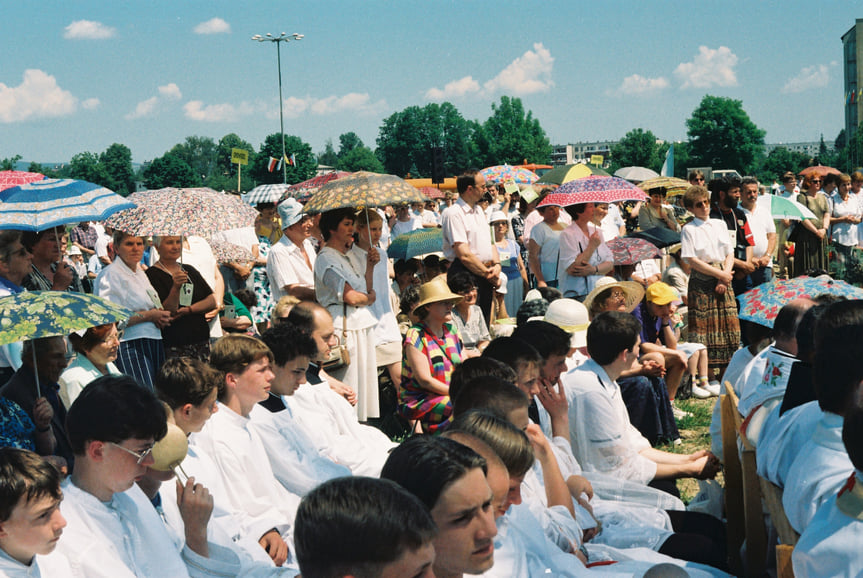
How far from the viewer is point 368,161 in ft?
436

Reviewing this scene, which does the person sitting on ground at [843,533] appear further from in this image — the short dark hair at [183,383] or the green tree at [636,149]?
the green tree at [636,149]

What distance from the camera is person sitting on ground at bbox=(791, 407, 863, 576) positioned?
2691 millimetres

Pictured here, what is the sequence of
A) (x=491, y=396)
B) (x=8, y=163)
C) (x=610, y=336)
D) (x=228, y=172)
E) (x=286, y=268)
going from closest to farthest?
(x=491, y=396)
(x=610, y=336)
(x=286, y=268)
(x=8, y=163)
(x=228, y=172)

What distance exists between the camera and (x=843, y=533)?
2734 millimetres

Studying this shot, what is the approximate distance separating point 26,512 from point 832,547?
238 centimetres

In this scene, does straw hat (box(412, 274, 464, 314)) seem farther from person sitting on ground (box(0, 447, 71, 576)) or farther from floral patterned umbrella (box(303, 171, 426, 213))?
person sitting on ground (box(0, 447, 71, 576))

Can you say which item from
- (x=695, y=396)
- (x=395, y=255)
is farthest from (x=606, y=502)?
(x=395, y=255)

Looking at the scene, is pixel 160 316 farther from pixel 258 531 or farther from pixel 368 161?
pixel 368 161

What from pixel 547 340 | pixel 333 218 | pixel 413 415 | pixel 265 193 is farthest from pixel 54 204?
pixel 265 193

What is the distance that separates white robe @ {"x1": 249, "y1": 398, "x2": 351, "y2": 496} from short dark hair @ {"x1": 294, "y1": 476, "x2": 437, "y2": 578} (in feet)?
8.96

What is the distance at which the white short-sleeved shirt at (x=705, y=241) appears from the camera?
8805 millimetres

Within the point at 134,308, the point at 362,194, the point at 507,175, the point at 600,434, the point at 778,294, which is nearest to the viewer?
the point at 600,434

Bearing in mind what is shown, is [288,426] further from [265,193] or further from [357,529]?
[265,193]

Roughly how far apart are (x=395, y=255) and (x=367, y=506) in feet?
33.5
